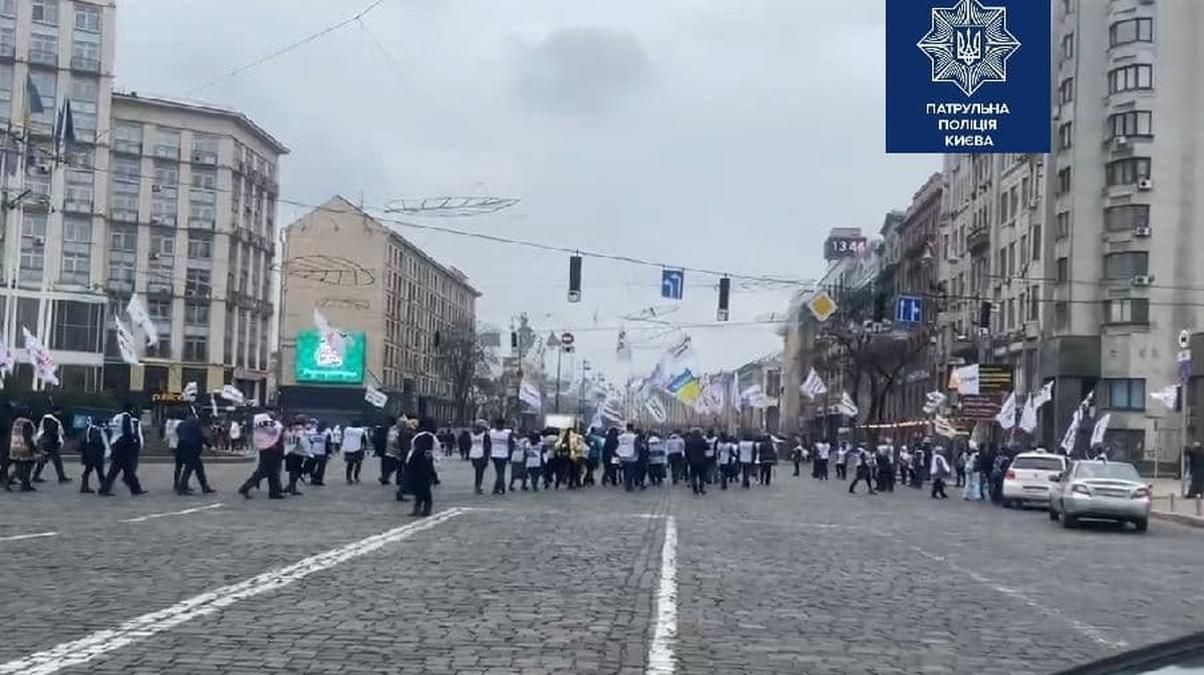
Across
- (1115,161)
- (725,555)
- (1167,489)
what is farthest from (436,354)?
(725,555)

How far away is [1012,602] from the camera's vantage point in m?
14.6

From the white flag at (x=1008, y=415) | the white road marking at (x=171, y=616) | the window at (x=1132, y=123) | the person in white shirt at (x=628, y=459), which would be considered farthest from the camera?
the window at (x=1132, y=123)

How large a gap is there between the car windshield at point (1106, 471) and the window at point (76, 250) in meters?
58.7

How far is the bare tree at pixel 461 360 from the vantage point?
10931 cm

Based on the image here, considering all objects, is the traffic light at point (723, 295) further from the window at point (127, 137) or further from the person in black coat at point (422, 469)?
the window at point (127, 137)

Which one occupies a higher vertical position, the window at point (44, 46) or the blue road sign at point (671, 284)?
the window at point (44, 46)

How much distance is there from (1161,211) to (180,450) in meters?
45.6

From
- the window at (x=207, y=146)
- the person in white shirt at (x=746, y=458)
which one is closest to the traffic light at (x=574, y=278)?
the person in white shirt at (x=746, y=458)

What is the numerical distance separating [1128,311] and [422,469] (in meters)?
45.4

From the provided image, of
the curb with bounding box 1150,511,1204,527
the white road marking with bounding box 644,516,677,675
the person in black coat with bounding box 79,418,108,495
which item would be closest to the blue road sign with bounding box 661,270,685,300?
the curb with bounding box 1150,511,1204,527

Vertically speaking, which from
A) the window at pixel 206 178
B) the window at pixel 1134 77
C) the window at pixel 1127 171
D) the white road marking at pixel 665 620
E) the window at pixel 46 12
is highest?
the window at pixel 46 12

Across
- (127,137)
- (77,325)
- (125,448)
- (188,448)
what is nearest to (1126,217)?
(188,448)

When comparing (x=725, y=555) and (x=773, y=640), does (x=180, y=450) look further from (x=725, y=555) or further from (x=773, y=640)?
(x=773, y=640)

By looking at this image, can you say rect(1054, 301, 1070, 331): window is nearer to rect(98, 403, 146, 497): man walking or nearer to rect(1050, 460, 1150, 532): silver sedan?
rect(1050, 460, 1150, 532): silver sedan
